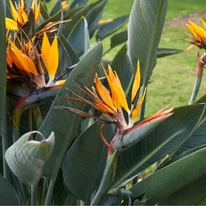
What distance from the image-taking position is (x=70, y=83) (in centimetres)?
63

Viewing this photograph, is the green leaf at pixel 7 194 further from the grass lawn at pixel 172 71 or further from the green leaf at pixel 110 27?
the grass lawn at pixel 172 71

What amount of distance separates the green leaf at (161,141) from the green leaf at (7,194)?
19 cm

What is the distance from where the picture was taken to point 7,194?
0.73m

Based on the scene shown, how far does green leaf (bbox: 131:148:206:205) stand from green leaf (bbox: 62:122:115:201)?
8 centimetres

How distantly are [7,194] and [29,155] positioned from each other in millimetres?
228

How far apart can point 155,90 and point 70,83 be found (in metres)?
2.64

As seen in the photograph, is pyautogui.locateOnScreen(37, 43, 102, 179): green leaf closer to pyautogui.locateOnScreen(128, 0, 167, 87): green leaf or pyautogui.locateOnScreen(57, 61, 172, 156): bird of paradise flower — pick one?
pyautogui.locateOnScreen(57, 61, 172, 156): bird of paradise flower

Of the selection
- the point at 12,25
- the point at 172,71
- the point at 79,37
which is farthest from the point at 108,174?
the point at 172,71

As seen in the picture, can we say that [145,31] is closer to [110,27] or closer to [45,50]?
[45,50]

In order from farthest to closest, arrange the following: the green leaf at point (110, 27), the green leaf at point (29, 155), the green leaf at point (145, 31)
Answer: the green leaf at point (110, 27) < the green leaf at point (145, 31) < the green leaf at point (29, 155)

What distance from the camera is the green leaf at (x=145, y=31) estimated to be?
29.3 inches

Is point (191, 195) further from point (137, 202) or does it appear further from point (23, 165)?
point (23, 165)

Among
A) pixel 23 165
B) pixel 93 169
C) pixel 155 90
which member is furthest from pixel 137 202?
pixel 155 90

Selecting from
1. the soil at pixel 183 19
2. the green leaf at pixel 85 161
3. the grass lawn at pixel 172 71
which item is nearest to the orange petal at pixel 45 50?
the green leaf at pixel 85 161
